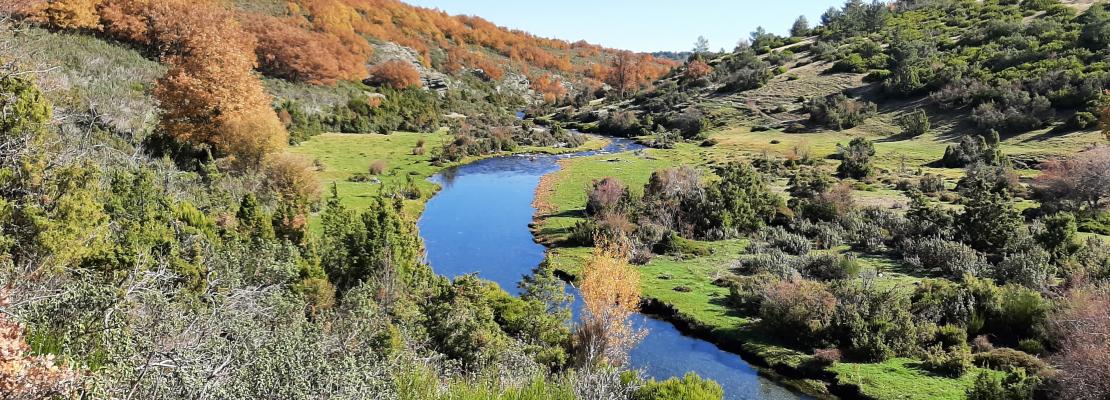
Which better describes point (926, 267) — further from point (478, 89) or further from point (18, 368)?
point (478, 89)

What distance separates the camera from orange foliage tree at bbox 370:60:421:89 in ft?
348

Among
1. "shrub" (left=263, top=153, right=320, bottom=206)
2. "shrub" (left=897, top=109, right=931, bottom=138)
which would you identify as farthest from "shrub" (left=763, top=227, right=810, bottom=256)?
"shrub" (left=897, top=109, right=931, bottom=138)

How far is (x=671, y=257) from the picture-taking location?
3253 centimetres

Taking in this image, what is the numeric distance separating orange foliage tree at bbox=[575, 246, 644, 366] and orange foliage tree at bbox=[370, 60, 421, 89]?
88689mm

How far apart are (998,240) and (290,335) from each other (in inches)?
1241

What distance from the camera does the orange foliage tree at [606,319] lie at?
20469 mm

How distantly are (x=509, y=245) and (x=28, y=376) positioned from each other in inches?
1195

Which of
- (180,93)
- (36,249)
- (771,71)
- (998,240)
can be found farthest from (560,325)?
(771,71)

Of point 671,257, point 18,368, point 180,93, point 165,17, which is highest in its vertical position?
point 165,17

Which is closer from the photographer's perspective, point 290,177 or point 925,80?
point 290,177

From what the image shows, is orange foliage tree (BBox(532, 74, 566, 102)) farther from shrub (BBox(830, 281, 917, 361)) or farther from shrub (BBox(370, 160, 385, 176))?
shrub (BBox(830, 281, 917, 361))

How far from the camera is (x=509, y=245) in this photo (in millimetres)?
36562

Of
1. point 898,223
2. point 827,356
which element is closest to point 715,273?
point 827,356

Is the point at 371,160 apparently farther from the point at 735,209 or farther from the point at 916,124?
the point at 916,124
